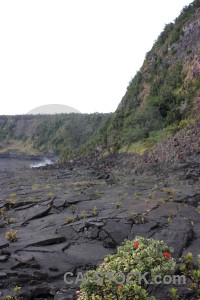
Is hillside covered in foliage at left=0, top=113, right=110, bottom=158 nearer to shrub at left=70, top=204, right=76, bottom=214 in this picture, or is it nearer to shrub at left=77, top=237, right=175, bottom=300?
shrub at left=70, top=204, right=76, bottom=214

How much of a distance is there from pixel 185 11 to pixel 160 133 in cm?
2562

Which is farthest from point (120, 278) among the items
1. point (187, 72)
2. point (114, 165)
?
point (187, 72)

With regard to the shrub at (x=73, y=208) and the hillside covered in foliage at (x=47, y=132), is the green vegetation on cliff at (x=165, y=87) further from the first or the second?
the hillside covered in foliage at (x=47, y=132)

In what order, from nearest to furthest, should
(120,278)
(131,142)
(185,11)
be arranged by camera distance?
(120,278)
(131,142)
(185,11)

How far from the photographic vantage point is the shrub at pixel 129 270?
5258 millimetres

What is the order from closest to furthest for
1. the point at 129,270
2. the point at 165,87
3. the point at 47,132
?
the point at 129,270 < the point at 165,87 < the point at 47,132

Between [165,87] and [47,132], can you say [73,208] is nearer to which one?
[165,87]

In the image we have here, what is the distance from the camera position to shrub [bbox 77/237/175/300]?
526 cm

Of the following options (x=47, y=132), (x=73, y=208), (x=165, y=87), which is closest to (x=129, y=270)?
(x=73, y=208)

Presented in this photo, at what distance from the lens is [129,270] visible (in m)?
5.78

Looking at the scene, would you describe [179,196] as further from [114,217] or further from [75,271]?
[75,271]

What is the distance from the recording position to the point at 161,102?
126 feet

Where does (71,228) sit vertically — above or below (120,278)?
below

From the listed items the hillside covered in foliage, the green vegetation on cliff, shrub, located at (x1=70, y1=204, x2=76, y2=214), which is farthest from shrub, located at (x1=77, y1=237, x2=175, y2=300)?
the hillside covered in foliage
